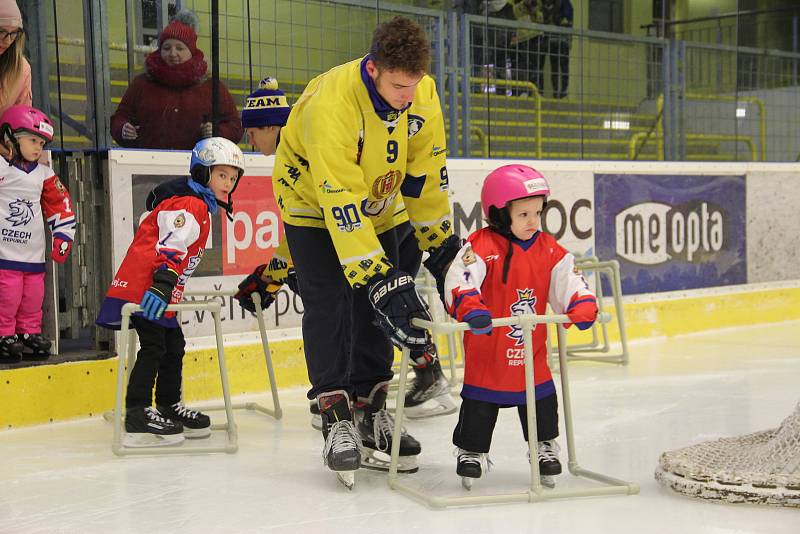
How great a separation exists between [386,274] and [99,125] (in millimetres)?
2312

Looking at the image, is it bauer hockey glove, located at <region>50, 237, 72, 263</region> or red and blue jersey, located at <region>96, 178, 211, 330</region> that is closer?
red and blue jersey, located at <region>96, 178, 211, 330</region>

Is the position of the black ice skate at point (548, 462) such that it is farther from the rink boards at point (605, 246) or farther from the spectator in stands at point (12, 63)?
the spectator in stands at point (12, 63)

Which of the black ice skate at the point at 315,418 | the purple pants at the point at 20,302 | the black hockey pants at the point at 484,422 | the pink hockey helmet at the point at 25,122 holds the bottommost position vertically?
the black ice skate at the point at 315,418

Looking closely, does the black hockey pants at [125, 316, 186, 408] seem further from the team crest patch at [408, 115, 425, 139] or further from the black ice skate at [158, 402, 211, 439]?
the team crest patch at [408, 115, 425, 139]

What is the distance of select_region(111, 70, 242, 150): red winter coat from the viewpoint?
5.00m

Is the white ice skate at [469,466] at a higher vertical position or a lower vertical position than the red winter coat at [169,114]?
lower

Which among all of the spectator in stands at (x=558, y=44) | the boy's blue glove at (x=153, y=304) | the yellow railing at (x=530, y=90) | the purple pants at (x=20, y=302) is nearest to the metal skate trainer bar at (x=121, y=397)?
the boy's blue glove at (x=153, y=304)

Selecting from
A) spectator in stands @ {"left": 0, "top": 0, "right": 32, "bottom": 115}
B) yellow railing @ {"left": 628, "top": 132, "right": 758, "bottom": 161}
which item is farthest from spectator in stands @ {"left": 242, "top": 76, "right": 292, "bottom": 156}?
yellow railing @ {"left": 628, "top": 132, "right": 758, "bottom": 161}

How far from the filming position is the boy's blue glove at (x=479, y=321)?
9.44ft

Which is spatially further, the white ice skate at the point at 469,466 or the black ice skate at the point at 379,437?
the black ice skate at the point at 379,437

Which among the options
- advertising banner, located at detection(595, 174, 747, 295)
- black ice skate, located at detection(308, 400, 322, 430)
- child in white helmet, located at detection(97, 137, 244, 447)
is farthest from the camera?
advertising banner, located at detection(595, 174, 747, 295)

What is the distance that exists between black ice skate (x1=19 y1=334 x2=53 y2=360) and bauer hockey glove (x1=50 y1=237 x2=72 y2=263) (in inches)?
13.7

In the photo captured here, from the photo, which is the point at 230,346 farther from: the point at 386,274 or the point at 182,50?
the point at 386,274

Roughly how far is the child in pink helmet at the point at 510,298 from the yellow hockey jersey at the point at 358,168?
0.31 metres
